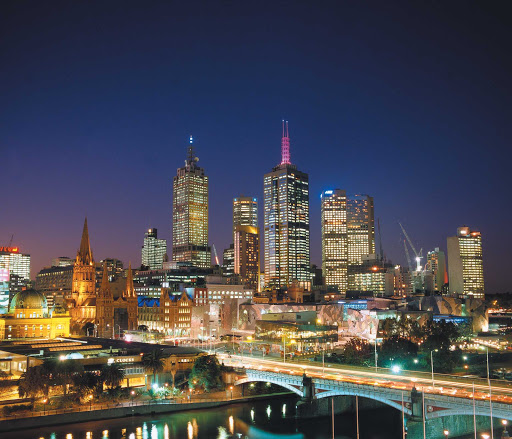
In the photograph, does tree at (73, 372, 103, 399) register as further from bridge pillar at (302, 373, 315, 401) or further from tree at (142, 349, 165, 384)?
bridge pillar at (302, 373, 315, 401)

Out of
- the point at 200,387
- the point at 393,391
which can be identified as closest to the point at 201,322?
the point at 200,387

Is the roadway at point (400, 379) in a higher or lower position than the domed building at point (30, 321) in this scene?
lower

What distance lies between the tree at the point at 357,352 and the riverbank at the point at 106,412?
27.3 m

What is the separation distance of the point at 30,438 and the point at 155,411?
2101cm

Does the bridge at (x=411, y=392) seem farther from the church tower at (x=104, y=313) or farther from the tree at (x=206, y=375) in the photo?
the church tower at (x=104, y=313)

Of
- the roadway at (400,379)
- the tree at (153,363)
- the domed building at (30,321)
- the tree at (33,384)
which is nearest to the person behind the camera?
the roadway at (400,379)

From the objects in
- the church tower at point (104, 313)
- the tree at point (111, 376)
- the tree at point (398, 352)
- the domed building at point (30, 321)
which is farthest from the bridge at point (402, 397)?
the church tower at point (104, 313)

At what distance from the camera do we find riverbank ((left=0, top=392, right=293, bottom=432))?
84.9 metres

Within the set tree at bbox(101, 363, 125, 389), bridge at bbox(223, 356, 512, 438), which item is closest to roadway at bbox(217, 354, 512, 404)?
bridge at bbox(223, 356, 512, 438)

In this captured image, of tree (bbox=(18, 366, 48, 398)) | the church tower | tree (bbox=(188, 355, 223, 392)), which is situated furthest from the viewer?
the church tower

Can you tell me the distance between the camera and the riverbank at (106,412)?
8494 cm

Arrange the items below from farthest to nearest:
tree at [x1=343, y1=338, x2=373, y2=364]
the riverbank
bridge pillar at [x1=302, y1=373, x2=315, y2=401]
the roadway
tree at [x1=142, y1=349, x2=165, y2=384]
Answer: tree at [x1=343, y1=338, x2=373, y2=364] < tree at [x1=142, y1=349, x2=165, y2=384] < bridge pillar at [x1=302, y1=373, x2=315, y2=401] < the riverbank < the roadway

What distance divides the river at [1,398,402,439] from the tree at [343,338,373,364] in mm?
20328

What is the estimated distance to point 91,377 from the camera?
313 ft
